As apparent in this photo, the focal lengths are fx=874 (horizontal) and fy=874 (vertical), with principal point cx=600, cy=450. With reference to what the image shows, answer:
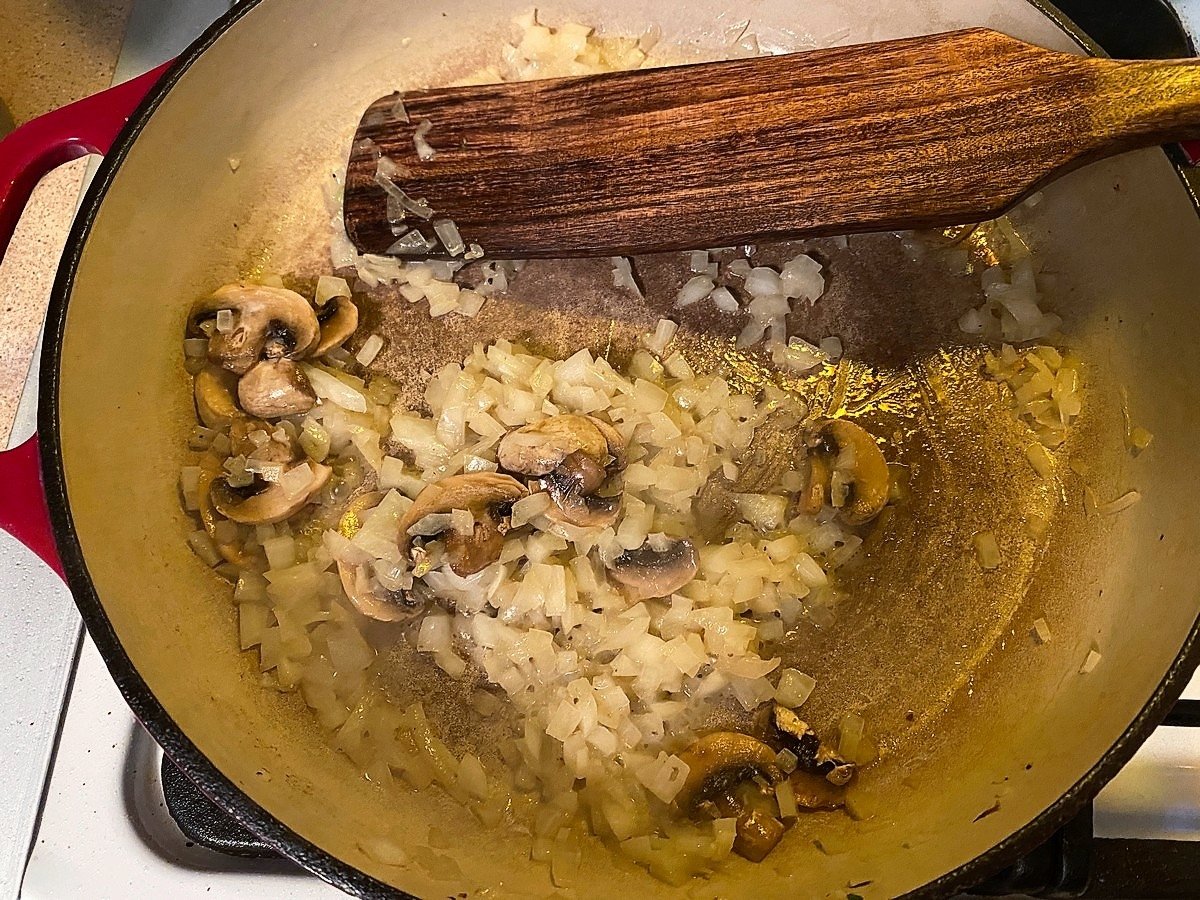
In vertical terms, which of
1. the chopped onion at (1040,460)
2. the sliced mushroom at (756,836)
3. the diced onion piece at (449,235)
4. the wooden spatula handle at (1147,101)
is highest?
the wooden spatula handle at (1147,101)

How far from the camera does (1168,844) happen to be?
4.01 ft

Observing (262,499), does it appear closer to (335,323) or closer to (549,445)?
(335,323)

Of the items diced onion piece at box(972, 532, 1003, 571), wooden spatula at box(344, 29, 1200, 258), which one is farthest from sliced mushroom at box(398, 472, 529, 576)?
diced onion piece at box(972, 532, 1003, 571)

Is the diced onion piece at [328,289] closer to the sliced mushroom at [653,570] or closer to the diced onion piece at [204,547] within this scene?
the diced onion piece at [204,547]

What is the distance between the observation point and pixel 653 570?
1347mm

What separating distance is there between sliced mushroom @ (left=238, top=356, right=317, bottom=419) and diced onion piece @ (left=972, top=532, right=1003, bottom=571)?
3.67ft

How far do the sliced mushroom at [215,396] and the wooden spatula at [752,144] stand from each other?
33cm

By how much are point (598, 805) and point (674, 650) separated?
9.8 inches

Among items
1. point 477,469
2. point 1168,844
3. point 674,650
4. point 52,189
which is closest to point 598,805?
point 674,650

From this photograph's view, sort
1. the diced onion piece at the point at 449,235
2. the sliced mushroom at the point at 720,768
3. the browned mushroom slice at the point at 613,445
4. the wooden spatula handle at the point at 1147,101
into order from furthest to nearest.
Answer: the diced onion piece at the point at 449,235
the browned mushroom slice at the point at 613,445
the sliced mushroom at the point at 720,768
the wooden spatula handle at the point at 1147,101

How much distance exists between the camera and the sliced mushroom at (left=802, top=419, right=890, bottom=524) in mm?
1398

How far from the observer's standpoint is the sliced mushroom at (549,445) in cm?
133

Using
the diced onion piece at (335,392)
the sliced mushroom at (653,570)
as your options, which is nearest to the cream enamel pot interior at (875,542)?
the diced onion piece at (335,392)

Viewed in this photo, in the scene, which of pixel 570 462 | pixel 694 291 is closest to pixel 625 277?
pixel 694 291
